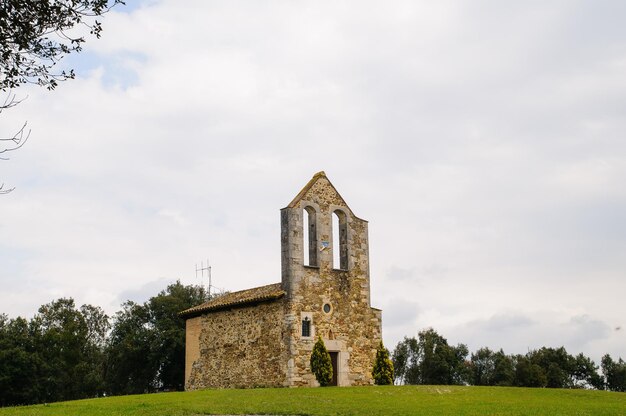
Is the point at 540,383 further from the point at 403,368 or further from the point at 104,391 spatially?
the point at 104,391

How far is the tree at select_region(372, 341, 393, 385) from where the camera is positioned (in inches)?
1240

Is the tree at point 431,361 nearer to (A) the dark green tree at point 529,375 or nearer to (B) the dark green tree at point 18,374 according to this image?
(A) the dark green tree at point 529,375

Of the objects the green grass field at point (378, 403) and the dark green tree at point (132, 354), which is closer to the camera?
the green grass field at point (378, 403)

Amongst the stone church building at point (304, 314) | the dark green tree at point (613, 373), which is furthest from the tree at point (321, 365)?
the dark green tree at point (613, 373)

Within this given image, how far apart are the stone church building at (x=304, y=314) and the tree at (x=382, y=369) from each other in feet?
2.68

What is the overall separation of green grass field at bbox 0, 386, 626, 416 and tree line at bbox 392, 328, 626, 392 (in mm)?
27549

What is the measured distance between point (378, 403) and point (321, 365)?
8668mm

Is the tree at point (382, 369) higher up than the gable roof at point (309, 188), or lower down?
lower down

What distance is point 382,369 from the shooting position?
31578 mm

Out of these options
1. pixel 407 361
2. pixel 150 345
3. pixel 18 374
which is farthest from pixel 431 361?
pixel 18 374

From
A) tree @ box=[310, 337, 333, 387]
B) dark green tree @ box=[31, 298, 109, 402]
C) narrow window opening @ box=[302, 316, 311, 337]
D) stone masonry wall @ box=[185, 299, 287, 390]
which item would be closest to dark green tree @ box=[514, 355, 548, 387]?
tree @ box=[310, 337, 333, 387]

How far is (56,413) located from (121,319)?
32.3 meters

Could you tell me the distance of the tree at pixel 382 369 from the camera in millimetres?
31484

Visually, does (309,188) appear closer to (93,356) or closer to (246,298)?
(246,298)
